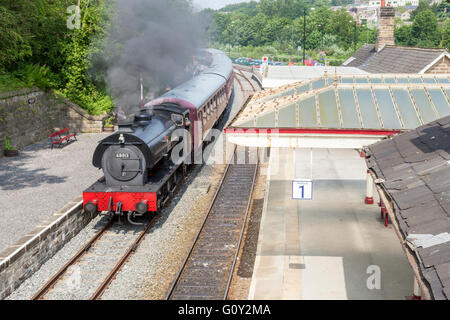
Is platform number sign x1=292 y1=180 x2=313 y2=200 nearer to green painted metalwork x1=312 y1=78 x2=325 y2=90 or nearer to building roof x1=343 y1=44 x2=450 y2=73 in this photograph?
green painted metalwork x1=312 y1=78 x2=325 y2=90

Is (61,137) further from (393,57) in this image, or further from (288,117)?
(393,57)

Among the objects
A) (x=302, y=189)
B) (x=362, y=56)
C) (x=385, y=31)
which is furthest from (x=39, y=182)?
(x=362, y=56)

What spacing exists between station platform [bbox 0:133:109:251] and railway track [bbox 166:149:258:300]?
4.36m

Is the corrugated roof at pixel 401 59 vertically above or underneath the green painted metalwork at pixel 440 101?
above

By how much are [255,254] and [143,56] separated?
58.2ft

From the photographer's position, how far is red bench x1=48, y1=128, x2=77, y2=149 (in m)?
23.0

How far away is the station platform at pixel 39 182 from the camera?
13.5 metres

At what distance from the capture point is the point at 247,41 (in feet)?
375

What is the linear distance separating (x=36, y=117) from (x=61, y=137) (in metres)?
1.68

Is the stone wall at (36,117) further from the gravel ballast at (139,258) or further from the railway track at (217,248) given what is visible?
the railway track at (217,248)

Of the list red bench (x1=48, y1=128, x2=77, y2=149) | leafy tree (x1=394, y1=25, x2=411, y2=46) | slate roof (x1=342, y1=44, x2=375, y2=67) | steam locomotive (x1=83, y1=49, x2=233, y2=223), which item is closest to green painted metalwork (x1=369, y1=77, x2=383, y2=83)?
steam locomotive (x1=83, y1=49, x2=233, y2=223)

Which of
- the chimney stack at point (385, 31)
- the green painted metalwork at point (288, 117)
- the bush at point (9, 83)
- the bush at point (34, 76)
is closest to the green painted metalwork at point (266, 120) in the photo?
the green painted metalwork at point (288, 117)

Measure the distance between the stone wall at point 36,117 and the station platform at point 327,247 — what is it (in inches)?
457
